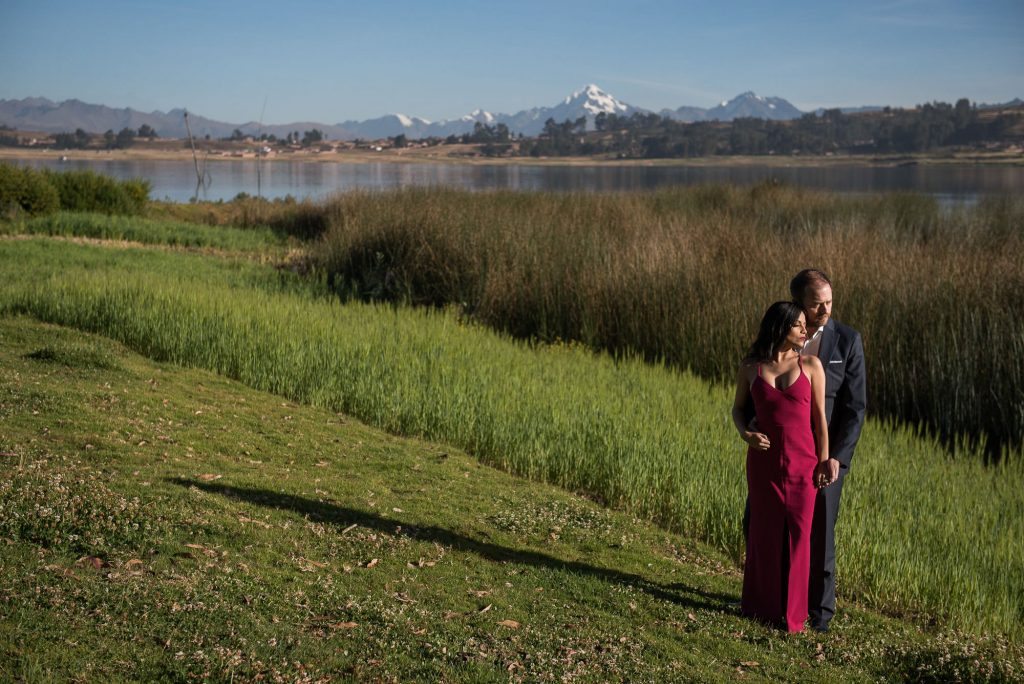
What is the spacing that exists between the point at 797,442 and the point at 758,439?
0.23 m

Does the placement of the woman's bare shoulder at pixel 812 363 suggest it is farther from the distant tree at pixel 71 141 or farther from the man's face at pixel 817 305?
the distant tree at pixel 71 141

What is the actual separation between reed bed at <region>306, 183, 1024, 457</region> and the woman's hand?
7.89m

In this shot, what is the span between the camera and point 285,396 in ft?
37.5

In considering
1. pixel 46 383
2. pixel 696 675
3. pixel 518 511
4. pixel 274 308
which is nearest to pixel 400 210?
pixel 274 308

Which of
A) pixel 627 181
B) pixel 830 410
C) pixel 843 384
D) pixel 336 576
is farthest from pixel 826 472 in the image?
pixel 627 181

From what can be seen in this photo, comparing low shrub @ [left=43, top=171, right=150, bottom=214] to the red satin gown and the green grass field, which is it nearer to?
the green grass field

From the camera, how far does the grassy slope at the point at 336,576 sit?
15.6 ft

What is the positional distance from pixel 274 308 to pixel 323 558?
9.39 meters

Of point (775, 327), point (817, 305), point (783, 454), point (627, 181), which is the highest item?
point (627, 181)

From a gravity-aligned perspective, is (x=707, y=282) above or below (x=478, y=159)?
below

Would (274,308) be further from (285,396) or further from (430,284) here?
(430,284)

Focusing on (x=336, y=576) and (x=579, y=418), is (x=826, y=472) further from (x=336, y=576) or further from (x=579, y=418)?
(x=579, y=418)

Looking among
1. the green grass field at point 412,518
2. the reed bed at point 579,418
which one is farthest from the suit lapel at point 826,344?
the reed bed at point 579,418

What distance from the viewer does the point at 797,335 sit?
5.52 meters
